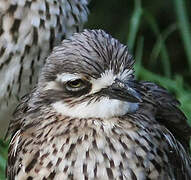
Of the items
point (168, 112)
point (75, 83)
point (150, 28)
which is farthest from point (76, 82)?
point (150, 28)

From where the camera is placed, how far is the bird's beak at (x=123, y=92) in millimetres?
4504

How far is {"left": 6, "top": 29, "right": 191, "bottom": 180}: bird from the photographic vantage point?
4.57 metres

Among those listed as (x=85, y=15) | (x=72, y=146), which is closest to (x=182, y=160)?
(x=72, y=146)

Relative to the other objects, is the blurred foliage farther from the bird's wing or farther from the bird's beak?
the bird's beak

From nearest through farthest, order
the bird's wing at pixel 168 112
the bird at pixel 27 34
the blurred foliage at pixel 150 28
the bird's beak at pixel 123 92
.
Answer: the bird's beak at pixel 123 92, the bird's wing at pixel 168 112, the bird at pixel 27 34, the blurred foliage at pixel 150 28

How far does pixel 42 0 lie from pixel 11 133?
67 centimetres

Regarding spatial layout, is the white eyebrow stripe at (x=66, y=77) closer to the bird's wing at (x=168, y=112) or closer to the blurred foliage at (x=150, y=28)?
the bird's wing at (x=168, y=112)

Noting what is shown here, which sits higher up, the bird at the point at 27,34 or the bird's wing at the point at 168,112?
the bird at the point at 27,34

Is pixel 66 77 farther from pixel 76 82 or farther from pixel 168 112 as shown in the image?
pixel 168 112

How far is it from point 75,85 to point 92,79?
9cm

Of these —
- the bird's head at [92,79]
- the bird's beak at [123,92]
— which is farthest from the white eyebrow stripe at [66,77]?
the bird's beak at [123,92]

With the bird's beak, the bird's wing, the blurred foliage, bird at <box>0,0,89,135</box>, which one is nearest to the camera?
the bird's beak

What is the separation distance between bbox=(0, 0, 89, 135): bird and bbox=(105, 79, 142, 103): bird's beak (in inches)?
31.1

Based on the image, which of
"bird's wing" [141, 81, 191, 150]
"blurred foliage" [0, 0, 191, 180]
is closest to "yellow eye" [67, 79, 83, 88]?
"bird's wing" [141, 81, 191, 150]
